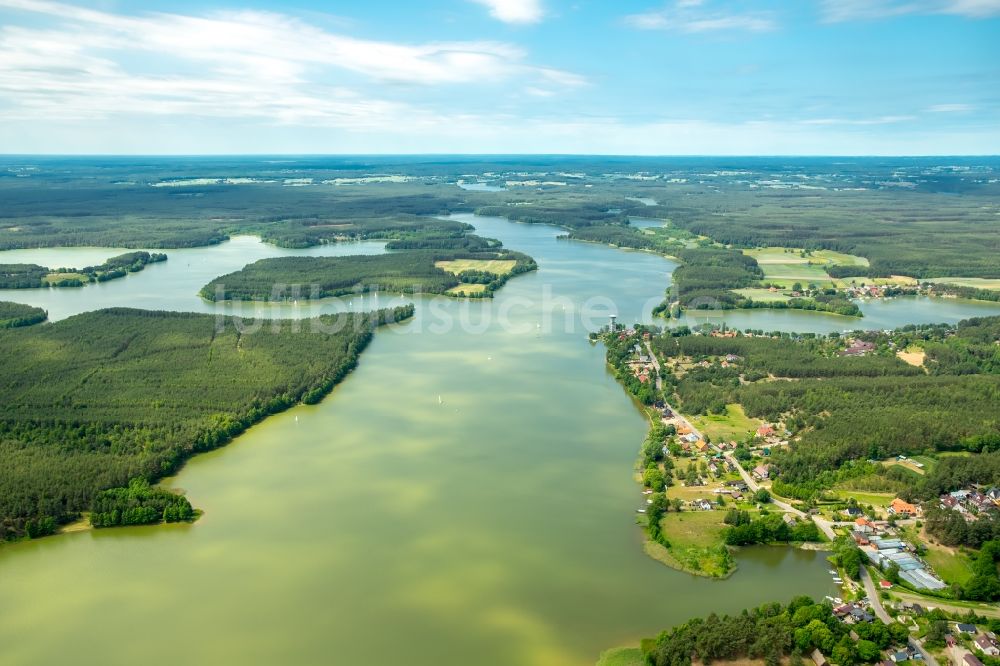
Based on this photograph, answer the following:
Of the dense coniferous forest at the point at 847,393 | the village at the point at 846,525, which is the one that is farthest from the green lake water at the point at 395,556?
the dense coniferous forest at the point at 847,393

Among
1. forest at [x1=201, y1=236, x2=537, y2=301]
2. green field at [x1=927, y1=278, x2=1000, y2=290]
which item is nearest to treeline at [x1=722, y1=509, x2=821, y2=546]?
forest at [x1=201, y1=236, x2=537, y2=301]

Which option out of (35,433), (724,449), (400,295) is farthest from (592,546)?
(400,295)

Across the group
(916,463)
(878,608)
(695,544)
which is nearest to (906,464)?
(916,463)

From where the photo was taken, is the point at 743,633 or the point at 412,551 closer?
the point at 743,633

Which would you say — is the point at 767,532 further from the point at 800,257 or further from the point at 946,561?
the point at 800,257

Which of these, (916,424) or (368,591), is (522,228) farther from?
(368,591)

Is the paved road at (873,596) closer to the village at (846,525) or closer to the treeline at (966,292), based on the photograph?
the village at (846,525)
